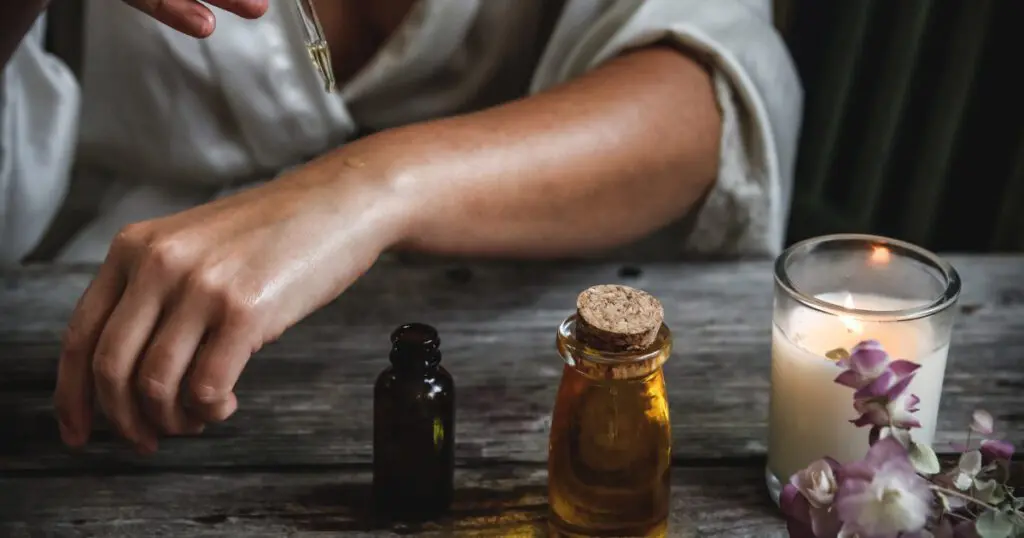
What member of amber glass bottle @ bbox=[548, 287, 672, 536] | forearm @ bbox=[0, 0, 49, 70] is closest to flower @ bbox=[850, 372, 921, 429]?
amber glass bottle @ bbox=[548, 287, 672, 536]

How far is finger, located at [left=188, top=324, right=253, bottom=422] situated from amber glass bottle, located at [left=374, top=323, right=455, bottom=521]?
8 cm

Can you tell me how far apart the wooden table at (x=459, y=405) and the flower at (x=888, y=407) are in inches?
5.8

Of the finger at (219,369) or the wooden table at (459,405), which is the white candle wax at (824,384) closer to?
the wooden table at (459,405)

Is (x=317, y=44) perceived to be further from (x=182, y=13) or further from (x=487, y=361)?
(x=487, y=361)

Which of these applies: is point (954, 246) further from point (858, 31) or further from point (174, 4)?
point (174, 4)

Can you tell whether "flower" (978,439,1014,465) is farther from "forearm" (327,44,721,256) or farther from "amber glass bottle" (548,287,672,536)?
"forearm" (327,44,721,256)

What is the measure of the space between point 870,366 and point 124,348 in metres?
0.39

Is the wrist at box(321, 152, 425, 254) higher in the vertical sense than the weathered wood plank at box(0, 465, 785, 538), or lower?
higher

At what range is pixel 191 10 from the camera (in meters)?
0.64

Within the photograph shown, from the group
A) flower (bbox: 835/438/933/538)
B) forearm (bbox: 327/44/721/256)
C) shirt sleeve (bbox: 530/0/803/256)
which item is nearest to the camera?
flower (bbox: 835/438/933/538)

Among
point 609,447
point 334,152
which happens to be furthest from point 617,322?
point 334,152

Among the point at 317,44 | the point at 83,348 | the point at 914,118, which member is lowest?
the point at 914,118

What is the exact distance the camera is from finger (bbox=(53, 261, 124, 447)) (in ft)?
2.05

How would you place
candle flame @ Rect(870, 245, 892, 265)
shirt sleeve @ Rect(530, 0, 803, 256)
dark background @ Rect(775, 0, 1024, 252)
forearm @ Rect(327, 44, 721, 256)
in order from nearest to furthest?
candle flame @ Rect(870, 245, 892, 265) → forearm @ Rect(327, 44, 721, 256) → shirt sleeve @ Rect(530, 0, 803, 256) → dark background @ Rect(775, 0, 1024, 252)
